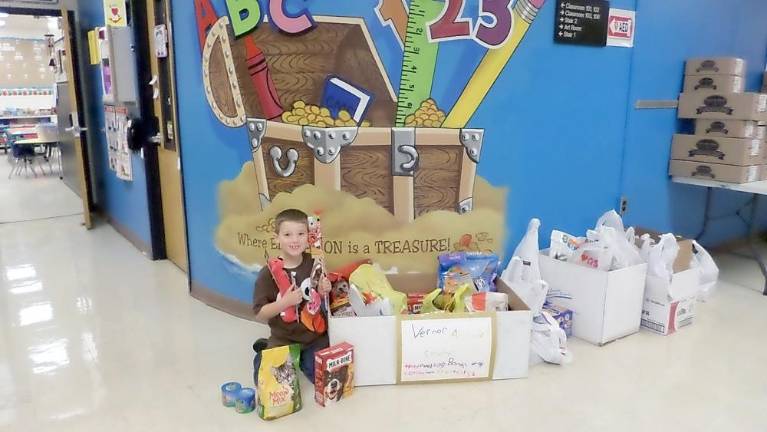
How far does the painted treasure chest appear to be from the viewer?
2.59 metres

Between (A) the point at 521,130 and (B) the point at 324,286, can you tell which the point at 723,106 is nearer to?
(A) the point at 521,130

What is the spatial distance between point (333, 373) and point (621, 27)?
247 cm

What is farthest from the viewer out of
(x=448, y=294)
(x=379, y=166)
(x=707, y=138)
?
(x=707, y=138)

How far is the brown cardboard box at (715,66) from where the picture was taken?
3400mm

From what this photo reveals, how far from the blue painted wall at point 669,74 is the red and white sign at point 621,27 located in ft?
0.24

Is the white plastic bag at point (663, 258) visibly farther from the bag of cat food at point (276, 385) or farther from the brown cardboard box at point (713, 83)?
the bag of cat food at point (276, 385)

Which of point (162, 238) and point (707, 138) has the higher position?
point (707, 138)

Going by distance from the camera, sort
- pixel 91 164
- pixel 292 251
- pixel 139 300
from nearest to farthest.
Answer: pixel 292 251
pixel 139 300
pixel 91 164

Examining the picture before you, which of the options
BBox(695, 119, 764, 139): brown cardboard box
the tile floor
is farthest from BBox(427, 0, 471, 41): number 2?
BBox(695, 119, 764, 139): brown cardboard box

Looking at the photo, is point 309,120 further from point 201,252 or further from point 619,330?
point 619,330

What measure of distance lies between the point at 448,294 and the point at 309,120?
3.37 feet

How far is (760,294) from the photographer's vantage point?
3.42 meters

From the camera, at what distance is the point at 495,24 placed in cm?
276

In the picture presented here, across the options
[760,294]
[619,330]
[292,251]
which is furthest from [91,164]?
[760,294]
